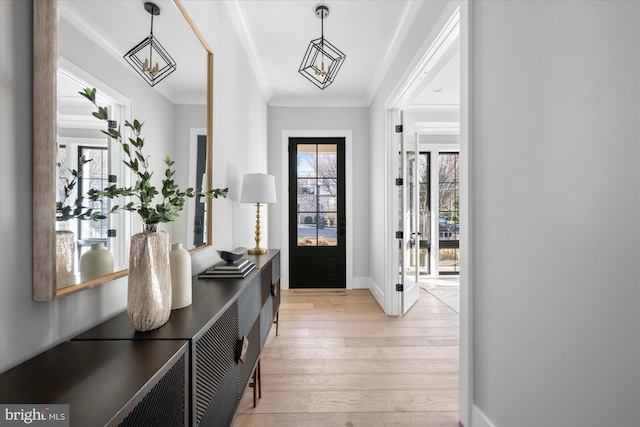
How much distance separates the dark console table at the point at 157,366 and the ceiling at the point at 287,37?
941mm

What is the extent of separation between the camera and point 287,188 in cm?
461

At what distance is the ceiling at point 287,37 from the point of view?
4.01 ft

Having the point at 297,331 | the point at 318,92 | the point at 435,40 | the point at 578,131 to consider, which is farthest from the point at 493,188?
the point at 318,92

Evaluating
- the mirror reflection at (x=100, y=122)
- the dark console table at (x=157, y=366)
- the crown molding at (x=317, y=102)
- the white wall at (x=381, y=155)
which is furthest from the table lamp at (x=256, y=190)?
the crown molding at (x=317, y=102)

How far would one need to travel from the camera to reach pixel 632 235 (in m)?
0.83

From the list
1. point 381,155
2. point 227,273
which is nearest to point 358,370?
point 227,273

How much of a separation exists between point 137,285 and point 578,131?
1401mm

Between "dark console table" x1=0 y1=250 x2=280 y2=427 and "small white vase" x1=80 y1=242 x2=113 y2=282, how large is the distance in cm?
17

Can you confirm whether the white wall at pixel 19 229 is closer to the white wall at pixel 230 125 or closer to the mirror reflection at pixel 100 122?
the mirror reflection at pixel 100 122

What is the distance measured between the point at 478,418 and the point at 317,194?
11.2 feet

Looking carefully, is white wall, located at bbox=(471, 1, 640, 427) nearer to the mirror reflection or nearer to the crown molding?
the mirror reflection

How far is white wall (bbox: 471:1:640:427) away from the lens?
859mm

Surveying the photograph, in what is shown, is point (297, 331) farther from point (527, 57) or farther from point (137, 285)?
point (527, 57)

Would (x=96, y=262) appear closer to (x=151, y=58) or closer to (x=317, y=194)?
(x=151, y=58)
